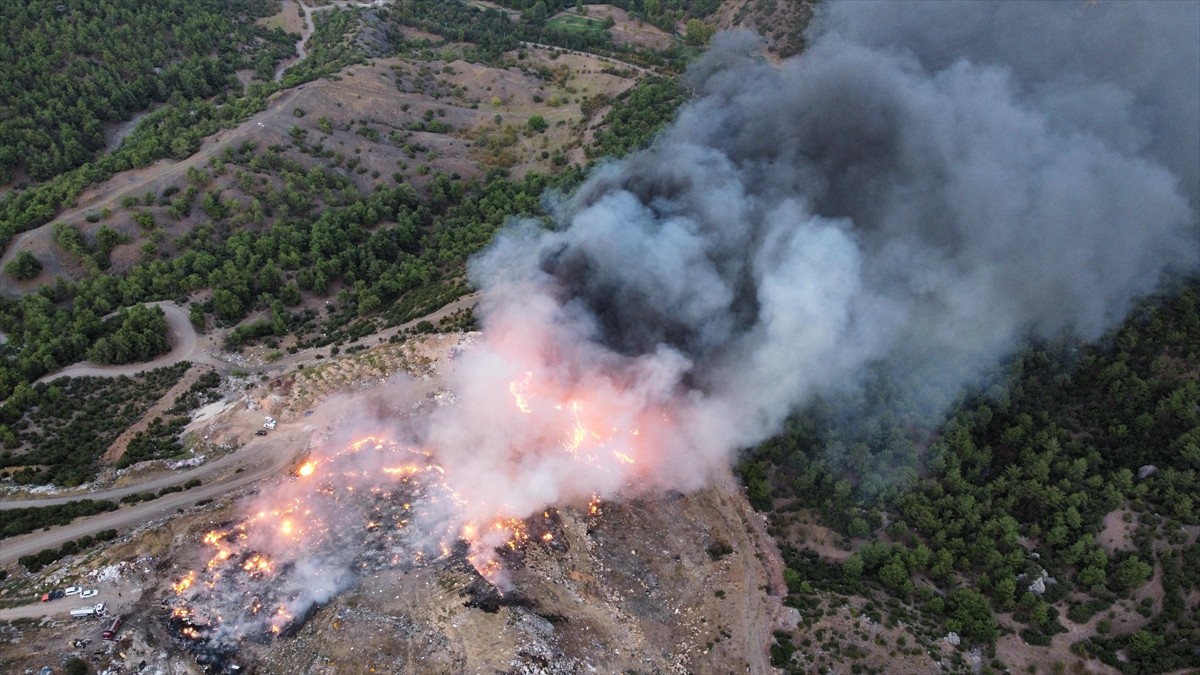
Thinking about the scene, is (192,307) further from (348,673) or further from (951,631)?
(951,631)

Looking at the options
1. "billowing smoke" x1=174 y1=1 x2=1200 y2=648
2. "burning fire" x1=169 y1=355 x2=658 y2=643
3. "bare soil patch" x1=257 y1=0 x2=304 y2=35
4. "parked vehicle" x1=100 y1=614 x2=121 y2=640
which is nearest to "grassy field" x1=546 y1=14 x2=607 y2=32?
"bare soil patch" x1=257 y1=0 x2=304 y2=35

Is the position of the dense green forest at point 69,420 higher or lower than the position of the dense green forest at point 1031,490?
lower

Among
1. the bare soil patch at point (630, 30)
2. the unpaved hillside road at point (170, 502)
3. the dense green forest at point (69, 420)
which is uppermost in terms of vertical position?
the bare soil patch at point (630, 30)

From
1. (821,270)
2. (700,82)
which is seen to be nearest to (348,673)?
(821,270)

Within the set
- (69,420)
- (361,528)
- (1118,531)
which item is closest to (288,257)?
(69,420)

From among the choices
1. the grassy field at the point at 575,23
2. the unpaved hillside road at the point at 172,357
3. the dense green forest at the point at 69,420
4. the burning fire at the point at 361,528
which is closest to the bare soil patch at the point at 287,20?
the grassy field at the point at 575,23

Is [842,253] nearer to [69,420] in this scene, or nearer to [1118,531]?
[1118,531]

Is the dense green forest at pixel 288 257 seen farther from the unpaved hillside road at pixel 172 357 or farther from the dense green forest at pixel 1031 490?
the dense green forest at pixel 1031 490
